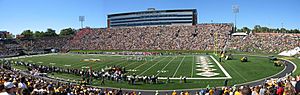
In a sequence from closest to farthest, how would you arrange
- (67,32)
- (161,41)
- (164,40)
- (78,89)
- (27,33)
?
(78,89), (161,41), (164,40), (27,33), (67,32)

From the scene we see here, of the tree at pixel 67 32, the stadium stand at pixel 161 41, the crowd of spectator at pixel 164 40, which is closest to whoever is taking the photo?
the stadium stand at pixel 161 41

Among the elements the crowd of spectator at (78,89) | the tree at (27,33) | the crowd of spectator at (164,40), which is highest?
the tree at (27,33)

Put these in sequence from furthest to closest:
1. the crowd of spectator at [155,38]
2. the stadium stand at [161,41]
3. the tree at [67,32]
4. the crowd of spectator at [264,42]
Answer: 1. the tree at [67,32]
2. the crowd of spectator at [155,38]
3. the stadium stand at [161,41]
4. the crowd of spectator at [264,42]

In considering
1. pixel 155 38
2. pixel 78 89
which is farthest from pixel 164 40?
pixel 78 89

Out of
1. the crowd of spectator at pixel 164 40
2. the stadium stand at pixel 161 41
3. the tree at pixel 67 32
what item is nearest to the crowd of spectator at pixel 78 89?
the stadium stand at pixel 161 41

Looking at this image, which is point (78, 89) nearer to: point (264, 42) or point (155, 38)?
point (264, 42)

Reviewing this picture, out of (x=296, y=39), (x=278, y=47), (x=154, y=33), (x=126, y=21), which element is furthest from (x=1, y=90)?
(x=126, y=21)

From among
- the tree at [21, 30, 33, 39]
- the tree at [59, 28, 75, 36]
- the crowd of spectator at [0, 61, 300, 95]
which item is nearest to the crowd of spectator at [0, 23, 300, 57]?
the tree at [21, 30, 33, 39]

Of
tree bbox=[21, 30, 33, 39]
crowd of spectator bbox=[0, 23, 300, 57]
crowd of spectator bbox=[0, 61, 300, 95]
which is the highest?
tree bbox=[21, 30, 33, 39]

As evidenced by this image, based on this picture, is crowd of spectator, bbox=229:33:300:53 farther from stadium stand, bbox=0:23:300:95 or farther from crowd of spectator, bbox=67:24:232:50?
crowd of spectator, bbox=67:24:232:50

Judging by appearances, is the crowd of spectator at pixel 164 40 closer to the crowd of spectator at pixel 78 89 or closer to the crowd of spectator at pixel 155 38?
the crowd of spectator at pixel 155 38

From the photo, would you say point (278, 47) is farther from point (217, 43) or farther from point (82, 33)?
point (82, 33)

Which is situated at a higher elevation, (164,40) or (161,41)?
(164,40)

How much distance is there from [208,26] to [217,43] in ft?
44.3
